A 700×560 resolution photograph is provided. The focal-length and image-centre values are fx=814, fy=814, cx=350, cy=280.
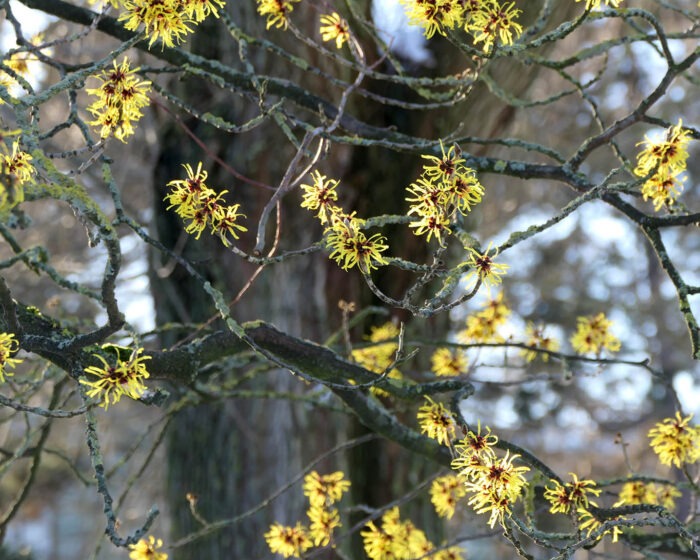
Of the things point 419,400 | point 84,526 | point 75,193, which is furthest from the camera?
point 84,526

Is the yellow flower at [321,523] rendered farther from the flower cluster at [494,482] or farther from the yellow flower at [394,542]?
the flower cluster at [494,482]

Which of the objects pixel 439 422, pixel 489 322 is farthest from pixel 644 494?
pixel 439 422

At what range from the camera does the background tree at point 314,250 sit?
1.85 metres

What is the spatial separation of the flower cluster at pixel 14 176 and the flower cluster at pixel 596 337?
6.47ft

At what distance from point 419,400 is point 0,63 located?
1.47 meters

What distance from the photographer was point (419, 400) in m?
2.50

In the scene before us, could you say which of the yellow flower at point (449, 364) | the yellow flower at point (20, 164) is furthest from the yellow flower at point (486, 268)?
the yellow flower at point (449, 364)

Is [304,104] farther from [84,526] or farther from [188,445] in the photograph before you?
[84,526]

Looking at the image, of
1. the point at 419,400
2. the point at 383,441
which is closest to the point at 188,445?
the point at 383,441

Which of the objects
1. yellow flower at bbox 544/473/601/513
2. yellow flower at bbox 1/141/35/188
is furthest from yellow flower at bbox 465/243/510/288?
yellow flower at bbox 1/141/35/188

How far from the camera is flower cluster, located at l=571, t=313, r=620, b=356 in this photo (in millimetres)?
2936

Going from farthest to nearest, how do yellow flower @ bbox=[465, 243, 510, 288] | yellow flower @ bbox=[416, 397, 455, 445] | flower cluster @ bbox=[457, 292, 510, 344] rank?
1. flower cluster @ bbox=[457, 292, 510, 344]
2. yellow flower @ bbox=[416, 397, 455, 445]
3. yellow flower @ bbox=[465, 243, 510, 288]

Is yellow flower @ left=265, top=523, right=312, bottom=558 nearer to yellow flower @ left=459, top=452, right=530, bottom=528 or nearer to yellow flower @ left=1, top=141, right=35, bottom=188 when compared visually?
yellow flower @ left=459, top=452, right=530, bottom=528

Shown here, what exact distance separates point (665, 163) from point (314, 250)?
92 cm
